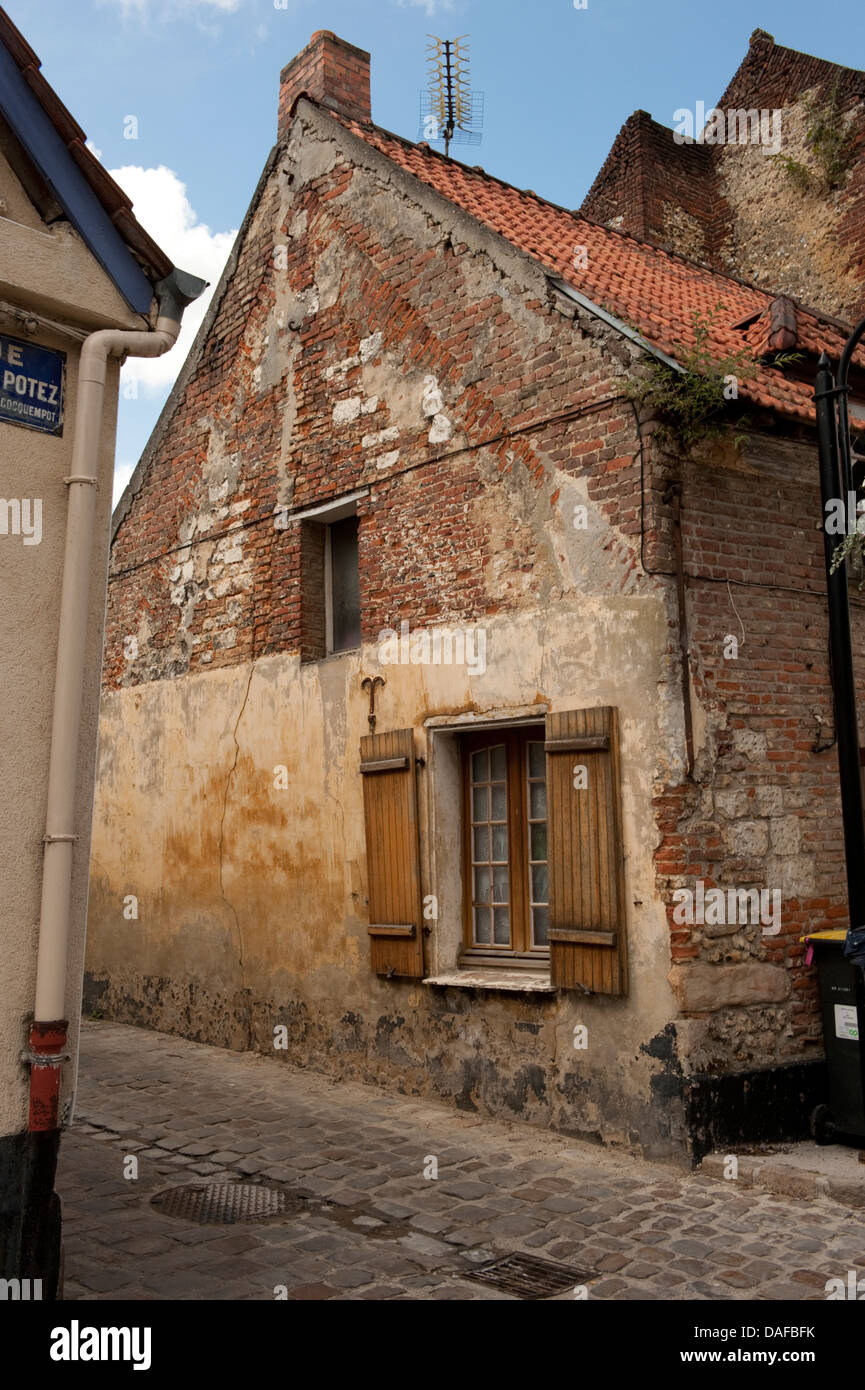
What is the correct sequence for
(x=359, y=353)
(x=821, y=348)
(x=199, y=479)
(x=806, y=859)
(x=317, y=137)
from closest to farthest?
1. (x=806, y=859)
2. (x=821, y=348)
3. (x=359, y=353)
4. (x=317, y=137)
5. (x=199, y=479)

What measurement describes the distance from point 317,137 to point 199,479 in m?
3.16

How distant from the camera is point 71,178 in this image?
4.21m

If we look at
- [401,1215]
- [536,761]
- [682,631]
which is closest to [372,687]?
[536,761]

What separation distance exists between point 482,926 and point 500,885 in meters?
0.35

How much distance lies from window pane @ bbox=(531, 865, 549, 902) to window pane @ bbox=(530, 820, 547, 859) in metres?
0.08

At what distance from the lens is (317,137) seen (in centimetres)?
955

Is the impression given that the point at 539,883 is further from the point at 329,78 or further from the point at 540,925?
the point at 329,78

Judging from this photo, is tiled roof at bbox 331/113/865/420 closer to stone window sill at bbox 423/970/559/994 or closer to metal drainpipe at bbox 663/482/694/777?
metal drainpipe at bbox 663/482/694/777

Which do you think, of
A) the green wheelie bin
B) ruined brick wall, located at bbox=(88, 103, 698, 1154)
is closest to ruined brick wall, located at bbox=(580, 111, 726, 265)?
ruined brick wall, located at bbox=(88, 103, 698, 1154)

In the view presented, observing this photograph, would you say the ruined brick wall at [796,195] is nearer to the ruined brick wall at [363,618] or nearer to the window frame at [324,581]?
the ruined brick wall at [363,618]

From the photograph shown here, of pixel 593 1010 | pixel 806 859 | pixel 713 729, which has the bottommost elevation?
pixel 593 1010

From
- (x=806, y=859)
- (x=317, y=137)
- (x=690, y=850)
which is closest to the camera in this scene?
(x=690, y=850)
